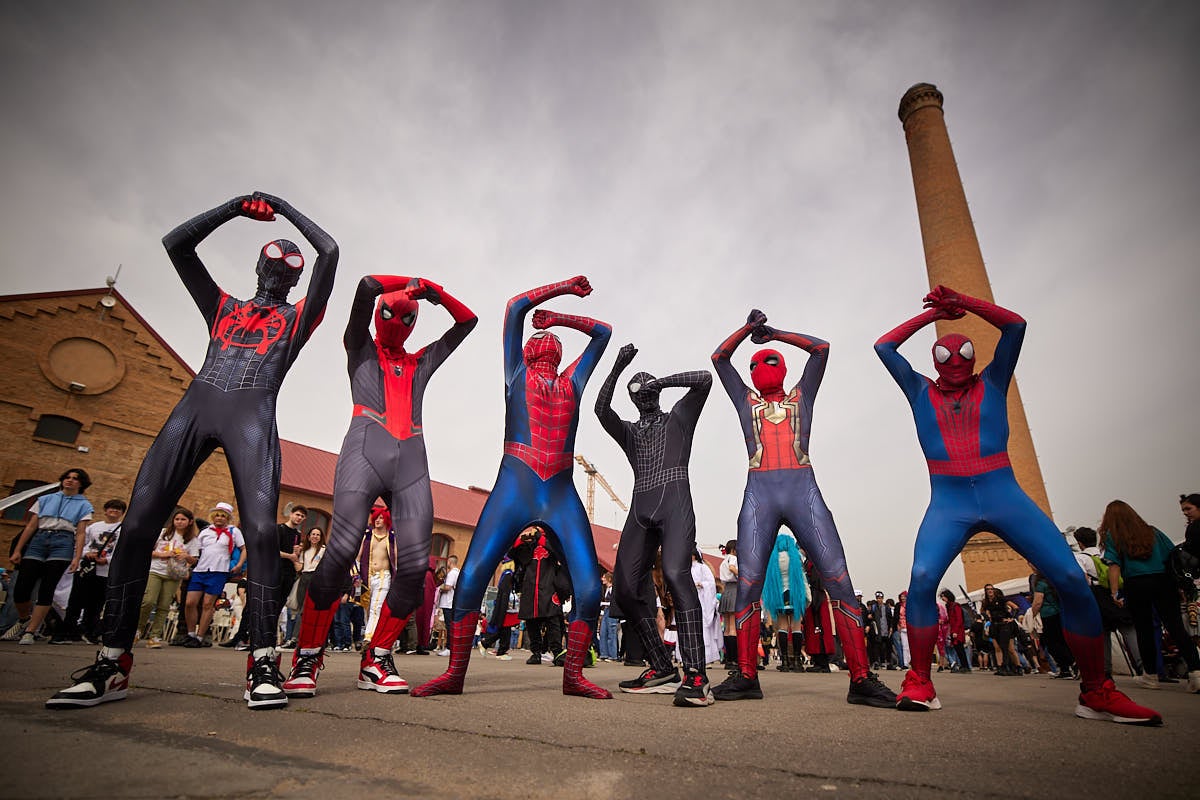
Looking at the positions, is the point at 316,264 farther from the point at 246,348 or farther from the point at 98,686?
the point at 98,686

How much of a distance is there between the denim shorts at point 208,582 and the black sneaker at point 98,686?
7311 millimetres

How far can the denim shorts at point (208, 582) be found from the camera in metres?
9.45

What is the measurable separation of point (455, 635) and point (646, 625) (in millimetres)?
1634

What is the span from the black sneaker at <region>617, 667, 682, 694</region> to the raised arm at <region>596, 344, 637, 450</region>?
1.98m

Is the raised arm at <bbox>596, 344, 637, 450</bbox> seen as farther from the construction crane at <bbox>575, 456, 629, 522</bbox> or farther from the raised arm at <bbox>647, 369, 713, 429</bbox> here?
the construction crane at <bbox>575, 456, 629, 522</bbox>

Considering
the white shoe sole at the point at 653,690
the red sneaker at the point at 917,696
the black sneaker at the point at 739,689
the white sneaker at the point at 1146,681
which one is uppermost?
the red sneaker at the point at 917,696

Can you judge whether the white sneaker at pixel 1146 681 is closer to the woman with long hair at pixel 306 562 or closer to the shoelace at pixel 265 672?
the shoelace at pixel 265 672

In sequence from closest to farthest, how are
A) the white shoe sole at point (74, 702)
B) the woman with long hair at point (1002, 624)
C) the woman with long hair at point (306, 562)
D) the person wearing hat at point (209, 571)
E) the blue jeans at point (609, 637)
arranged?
the white shoe sole at point (74, 702) < the person wearing hat at point (209, 571) < the woman with long hair at point (306, 562) < the woman with long hair at point (1002, 624) < the blue jeans at point (609, 637)

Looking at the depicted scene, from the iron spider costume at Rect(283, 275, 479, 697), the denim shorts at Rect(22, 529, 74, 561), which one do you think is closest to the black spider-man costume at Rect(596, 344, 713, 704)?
the iron spider costume at Rect(283, 275, 479, 697)

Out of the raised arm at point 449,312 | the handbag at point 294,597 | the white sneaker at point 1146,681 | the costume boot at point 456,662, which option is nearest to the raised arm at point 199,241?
the raised arm at point 449,312

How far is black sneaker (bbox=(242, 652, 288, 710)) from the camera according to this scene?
2982 mm

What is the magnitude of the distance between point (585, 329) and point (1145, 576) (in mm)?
Answer: 6884

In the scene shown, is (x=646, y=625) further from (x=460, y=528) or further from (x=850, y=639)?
(x=460, y=528)

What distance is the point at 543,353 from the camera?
198 inches
